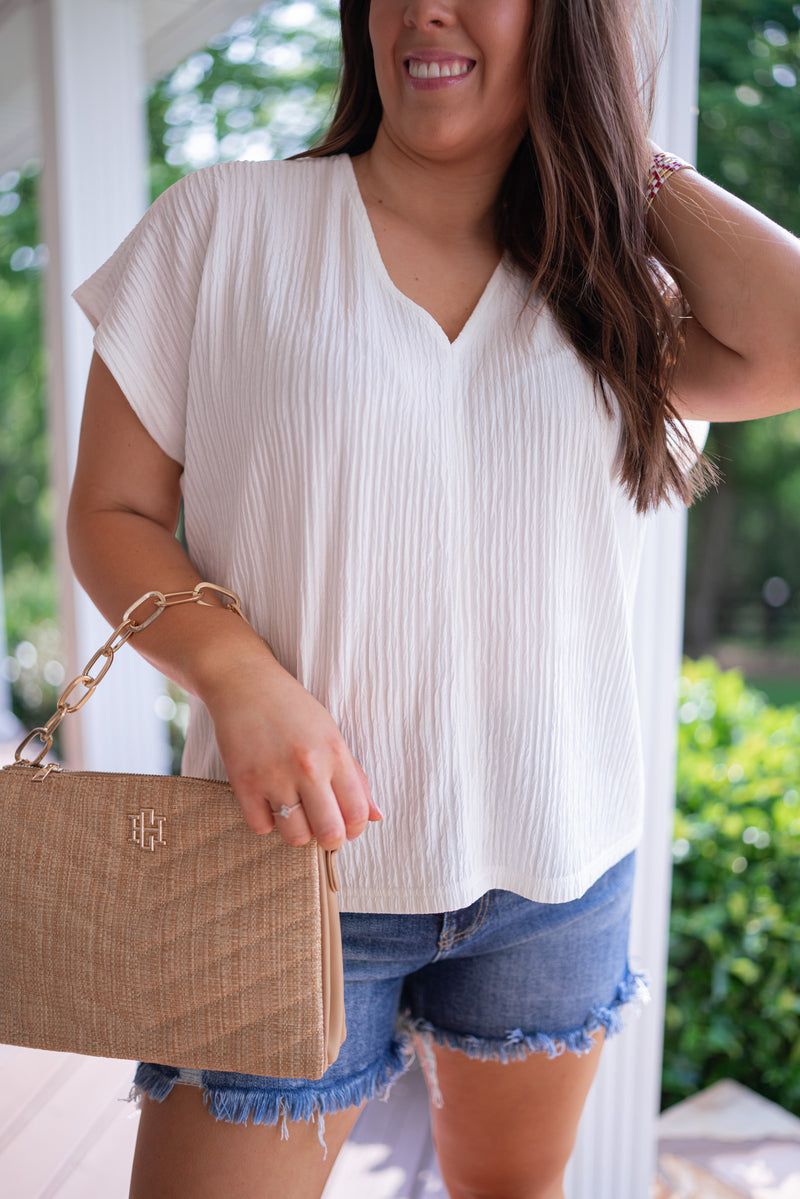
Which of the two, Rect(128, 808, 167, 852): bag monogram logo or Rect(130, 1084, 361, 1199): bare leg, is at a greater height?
Rect(128, 808, 167, 852): bag monogram logo

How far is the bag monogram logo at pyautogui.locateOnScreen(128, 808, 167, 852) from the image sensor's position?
84 centimetres

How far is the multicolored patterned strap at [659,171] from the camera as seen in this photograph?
3.39 ft

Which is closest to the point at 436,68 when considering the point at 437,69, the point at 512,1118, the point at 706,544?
the point at 437,69

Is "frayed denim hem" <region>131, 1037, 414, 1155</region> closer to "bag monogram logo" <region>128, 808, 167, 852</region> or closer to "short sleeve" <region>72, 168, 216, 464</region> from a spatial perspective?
"bag monogram logo" <region>128, 808, 167, 852</region>

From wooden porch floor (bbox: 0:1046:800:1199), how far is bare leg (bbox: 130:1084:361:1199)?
45.4 inches

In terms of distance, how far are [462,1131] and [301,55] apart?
540 centimetres

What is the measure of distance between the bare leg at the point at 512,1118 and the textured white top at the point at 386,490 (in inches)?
10.3

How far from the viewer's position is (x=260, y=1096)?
90cm

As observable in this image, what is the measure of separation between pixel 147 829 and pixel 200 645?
0.16 metres

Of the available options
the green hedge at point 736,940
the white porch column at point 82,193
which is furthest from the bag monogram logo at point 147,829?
the white porch column at point 82,193

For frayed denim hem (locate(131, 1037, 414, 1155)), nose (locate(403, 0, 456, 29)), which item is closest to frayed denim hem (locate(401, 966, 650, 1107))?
frayed denim hem (locate(131, 1037, 414, 1155))

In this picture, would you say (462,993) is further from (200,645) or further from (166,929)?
(200,645)

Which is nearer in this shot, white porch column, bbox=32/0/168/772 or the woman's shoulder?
the woman's shoulder

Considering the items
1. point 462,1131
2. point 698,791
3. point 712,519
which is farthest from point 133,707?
point 712,519
